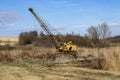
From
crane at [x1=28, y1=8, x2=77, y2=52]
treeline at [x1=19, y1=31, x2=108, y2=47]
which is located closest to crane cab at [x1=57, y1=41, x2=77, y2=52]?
crane at [x1=28, y1=8, x2=77, y2=52]

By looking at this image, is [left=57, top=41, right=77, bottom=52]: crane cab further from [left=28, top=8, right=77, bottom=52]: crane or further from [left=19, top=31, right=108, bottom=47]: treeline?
[left=19, top=31, right=108, bottom=47]: treeline

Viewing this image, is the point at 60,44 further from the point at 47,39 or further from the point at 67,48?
the point at 47,39

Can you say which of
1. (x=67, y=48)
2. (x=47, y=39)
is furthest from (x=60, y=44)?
(x=47, y=39)

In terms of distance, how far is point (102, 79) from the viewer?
44.2 feet

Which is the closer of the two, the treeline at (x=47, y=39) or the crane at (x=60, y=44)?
the crane at (x=60, y=44)

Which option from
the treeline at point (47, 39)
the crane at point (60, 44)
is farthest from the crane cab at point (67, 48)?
the treeline at point (47, 39)

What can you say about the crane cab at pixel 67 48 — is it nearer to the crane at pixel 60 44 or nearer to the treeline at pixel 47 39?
the crane at pixel 60 44

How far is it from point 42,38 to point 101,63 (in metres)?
62.1

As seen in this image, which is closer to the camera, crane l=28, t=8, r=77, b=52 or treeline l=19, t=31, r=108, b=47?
crane l=28, t=8, r=77, b=52

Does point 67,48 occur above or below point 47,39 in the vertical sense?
below

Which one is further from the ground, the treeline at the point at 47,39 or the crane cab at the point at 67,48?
the treeline at the point at 47,39

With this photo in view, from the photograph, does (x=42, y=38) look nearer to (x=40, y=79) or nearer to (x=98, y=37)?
(x=98, y=37)

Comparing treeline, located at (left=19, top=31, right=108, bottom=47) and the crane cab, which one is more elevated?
treeline, located at (left=19, top=31, right=108, bottom=47)

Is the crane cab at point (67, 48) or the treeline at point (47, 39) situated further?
the treeline at point (47, 39)
